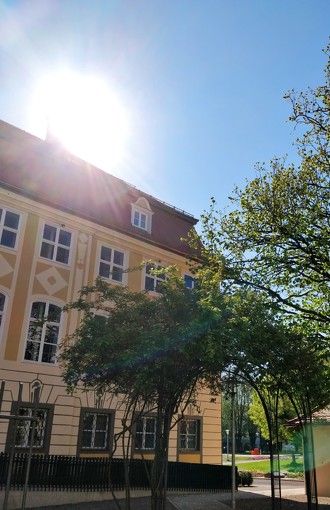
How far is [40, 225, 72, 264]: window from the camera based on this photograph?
61.2ft

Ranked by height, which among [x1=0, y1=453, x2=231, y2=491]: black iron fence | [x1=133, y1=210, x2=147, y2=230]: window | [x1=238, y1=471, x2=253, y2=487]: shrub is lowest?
[x1=238, y1=471, x2=253, y2=487]: shrub

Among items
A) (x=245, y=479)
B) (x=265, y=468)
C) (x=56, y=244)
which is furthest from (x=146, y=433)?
(x=265, y=468)

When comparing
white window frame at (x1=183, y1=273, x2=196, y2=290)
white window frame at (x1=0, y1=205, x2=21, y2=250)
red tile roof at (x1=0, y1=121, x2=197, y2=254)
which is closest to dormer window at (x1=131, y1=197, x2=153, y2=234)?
red tile roof at (x1=0, y1=121, x2=197, y2=254)

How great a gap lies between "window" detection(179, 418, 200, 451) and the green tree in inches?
537

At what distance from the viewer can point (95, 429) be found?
18.1 meters

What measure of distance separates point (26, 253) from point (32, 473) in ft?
26.7

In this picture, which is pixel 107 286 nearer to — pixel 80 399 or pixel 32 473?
pixel 32 473

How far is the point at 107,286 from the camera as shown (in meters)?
10.1

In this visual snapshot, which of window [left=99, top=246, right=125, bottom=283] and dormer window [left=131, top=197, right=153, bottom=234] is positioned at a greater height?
dormer window [left=131, top=197, right=153, bottom=234]

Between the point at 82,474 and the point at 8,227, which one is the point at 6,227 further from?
→ the point at 82,474

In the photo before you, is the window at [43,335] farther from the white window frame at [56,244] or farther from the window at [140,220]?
the window at [140,220]

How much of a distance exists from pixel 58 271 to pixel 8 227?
2732 mm

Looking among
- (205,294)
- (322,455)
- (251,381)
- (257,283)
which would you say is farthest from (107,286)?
(322,455)

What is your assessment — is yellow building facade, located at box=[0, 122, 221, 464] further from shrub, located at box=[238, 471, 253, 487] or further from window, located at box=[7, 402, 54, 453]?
shrub, located at box=[238, 471, 253, 487]
